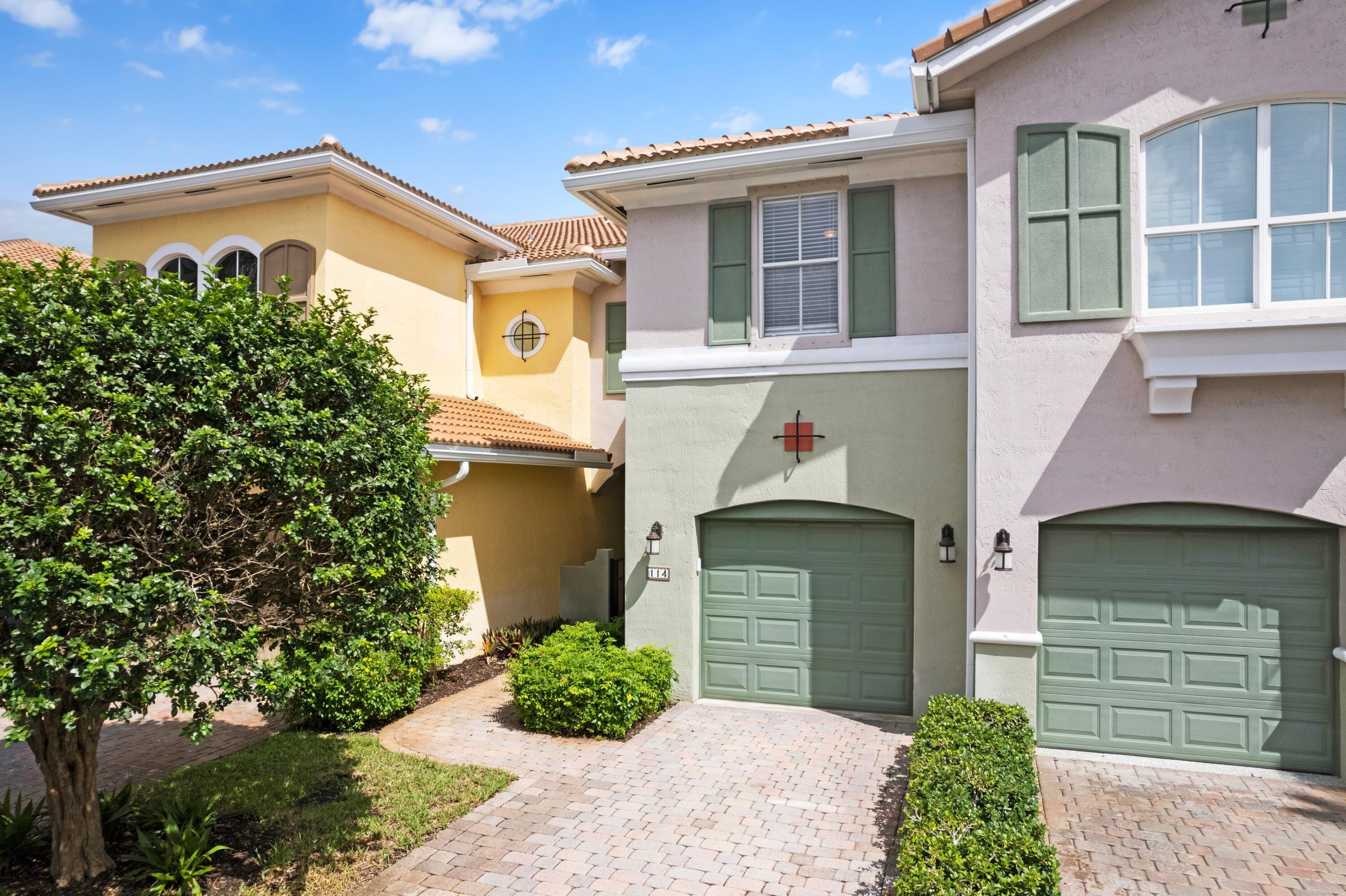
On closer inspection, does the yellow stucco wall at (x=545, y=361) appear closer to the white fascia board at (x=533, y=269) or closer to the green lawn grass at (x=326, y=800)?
the white fascia board at (x=533, y=269)

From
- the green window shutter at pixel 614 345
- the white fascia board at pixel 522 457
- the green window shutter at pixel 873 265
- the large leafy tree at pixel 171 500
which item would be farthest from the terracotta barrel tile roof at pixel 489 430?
the green window shutter at pixel 873 265

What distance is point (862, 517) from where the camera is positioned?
9242 mm

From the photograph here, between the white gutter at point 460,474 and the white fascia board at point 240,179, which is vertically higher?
the white fascia board at point 240,179

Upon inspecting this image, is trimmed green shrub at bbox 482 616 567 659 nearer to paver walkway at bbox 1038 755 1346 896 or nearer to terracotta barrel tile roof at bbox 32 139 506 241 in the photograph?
terracotta barrel tile roof at bbox 32 139 506 241

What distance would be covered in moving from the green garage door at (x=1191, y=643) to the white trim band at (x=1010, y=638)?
199mm

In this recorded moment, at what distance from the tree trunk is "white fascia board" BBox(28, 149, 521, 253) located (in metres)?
8.19

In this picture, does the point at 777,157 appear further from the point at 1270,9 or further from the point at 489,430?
the point at 489,430

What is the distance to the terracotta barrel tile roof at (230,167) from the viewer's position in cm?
1111

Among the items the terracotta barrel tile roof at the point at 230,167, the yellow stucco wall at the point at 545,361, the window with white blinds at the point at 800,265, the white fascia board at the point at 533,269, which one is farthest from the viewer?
the yellow stucco wall at the point at 545,361

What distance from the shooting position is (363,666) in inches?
246

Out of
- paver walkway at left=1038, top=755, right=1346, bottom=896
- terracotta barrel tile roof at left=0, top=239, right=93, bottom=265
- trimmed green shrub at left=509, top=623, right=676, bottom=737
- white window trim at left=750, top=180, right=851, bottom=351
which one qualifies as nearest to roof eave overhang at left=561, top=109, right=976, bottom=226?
white window trim at left=750, top=180, right=851, bottom=351

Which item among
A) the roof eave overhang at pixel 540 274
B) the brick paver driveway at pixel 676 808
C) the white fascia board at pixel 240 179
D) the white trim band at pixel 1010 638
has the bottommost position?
the brick paver driveway at pixel 676 808

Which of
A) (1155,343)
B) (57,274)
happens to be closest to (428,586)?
(57,274)

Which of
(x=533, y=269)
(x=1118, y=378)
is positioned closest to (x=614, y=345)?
(x=533, y=269)
